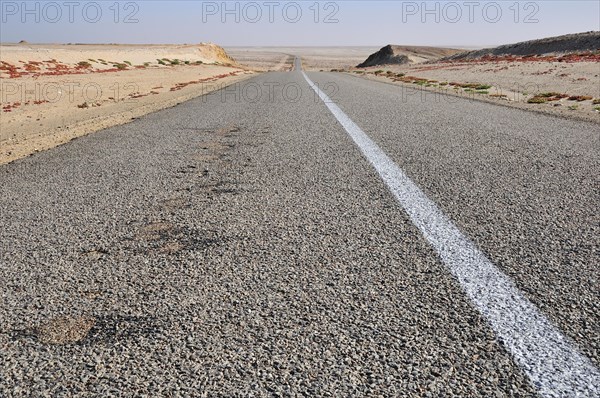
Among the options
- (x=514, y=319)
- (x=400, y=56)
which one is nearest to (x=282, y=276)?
(x=514, y=319)

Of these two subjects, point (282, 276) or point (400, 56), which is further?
point (400, 56)

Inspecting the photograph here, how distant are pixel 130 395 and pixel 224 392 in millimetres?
285

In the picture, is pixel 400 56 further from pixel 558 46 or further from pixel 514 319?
pixel 514 319

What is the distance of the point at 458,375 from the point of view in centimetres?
161

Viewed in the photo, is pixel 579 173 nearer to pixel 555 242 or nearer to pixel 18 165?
pixel 555 242

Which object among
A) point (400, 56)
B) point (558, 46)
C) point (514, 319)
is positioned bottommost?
point (514, 319)

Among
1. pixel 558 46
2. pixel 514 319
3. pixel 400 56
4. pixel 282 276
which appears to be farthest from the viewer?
pixel 400 56

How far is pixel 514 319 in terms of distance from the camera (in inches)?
75.7

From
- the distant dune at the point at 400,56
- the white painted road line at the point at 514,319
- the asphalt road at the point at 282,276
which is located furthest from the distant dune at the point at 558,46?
the white painted road line at the point at 514,319

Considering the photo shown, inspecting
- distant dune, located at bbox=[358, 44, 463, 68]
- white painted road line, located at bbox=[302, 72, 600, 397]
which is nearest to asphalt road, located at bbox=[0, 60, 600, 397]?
white painted road line, located at bbox=[302, 72, 600, 397]

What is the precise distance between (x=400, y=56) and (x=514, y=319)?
93.4 m

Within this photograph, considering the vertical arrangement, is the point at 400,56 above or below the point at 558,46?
above

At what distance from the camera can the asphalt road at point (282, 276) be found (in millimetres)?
1649

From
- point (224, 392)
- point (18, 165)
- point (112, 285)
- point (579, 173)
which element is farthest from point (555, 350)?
point (18, 165)
